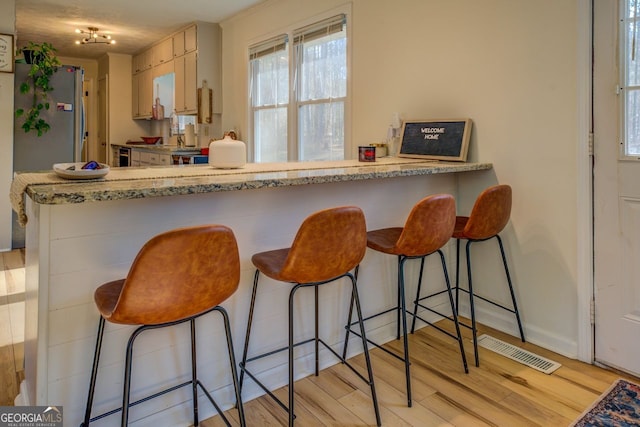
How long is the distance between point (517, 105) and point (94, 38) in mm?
5923

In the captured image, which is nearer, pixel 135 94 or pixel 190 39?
pixel 190 39

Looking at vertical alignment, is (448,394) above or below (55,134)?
below

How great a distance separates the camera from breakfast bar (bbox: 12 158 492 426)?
4.70 feet

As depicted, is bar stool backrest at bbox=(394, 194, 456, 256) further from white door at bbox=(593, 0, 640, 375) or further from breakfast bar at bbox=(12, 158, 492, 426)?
white door at bbox=(593, 0, 640, 375)

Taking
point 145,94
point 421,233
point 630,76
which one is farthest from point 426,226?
point 145,94

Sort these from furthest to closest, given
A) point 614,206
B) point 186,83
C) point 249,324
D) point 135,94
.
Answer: point 135,94 < point 186,83 < point 614,206 < point 249,324

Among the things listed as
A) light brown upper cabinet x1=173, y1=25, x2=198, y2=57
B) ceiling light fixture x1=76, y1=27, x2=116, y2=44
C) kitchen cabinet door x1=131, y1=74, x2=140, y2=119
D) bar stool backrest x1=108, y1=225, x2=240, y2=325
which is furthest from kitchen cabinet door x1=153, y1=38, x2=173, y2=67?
bar stool backrest x1=108, y1=225, x2=240, y2=325

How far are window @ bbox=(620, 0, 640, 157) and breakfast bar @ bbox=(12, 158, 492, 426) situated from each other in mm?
834

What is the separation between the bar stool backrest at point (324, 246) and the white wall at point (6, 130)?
397 cm

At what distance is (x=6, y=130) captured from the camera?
13.7ft

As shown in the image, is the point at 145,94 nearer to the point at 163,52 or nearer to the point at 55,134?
the point at 163,52

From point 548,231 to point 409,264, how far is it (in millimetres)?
776

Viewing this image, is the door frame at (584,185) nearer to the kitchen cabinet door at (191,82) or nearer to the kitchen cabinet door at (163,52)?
the kitchen cabinet door at (191,82)

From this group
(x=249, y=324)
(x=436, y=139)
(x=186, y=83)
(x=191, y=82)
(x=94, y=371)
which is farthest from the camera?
(x=186, y=83)
